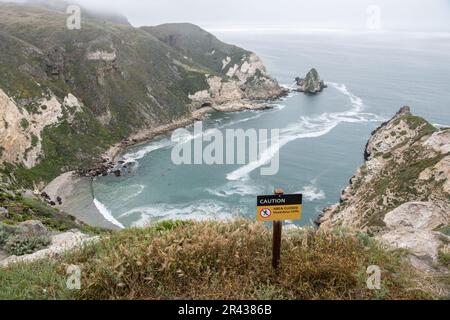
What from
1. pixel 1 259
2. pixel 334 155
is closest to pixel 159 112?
pixel 334 155

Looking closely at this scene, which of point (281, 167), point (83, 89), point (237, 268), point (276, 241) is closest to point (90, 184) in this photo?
point (281, 167)

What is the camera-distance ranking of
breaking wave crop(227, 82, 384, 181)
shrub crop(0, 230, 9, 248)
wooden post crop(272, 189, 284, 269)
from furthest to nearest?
breaking wave crop(227, 82, 384, 181), shrub crop(0, 230, 9, 248), wooden post crop(272, 189, 284, 269)

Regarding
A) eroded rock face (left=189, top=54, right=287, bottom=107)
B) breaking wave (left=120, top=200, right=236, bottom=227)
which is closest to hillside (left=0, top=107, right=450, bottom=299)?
breaking wave (left=120, top=200, right=236, bottom=227)

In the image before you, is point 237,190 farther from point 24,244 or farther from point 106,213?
point 24,244

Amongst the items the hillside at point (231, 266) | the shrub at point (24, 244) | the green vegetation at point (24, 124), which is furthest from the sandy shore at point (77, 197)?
the hillside at point (231, 266)

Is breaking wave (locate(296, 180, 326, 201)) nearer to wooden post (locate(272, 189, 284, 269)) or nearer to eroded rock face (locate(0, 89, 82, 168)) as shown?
eroded rock face (locate(0, 89, 82, 168))
